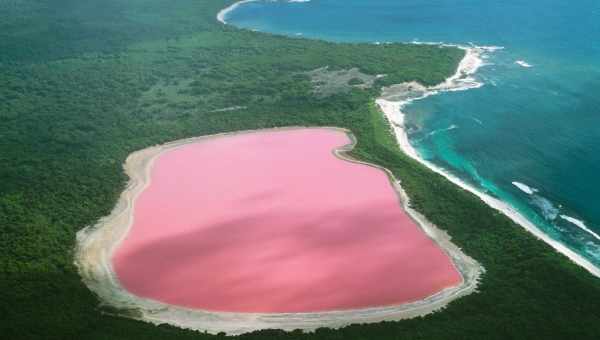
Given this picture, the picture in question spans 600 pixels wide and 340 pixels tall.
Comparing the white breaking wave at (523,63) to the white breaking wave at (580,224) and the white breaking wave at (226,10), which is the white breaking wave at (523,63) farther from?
the white breaking wave at (226,10)

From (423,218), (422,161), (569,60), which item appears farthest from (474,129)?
→ (569,60)

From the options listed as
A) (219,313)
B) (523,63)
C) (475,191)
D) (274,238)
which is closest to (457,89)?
(523,63)

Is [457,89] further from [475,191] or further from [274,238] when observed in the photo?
[274,238]

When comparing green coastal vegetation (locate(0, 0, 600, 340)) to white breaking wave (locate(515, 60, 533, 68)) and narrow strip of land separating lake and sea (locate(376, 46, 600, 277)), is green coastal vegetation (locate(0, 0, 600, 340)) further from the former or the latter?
white breaking wave (locate(515, 60, 533, 68))

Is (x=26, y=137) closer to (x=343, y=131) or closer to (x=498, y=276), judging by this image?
(x=343, y=131)

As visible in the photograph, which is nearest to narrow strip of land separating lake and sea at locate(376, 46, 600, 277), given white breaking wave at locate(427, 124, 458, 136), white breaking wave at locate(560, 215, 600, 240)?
white breaking wave at locate(427, 124, 458, 136)
